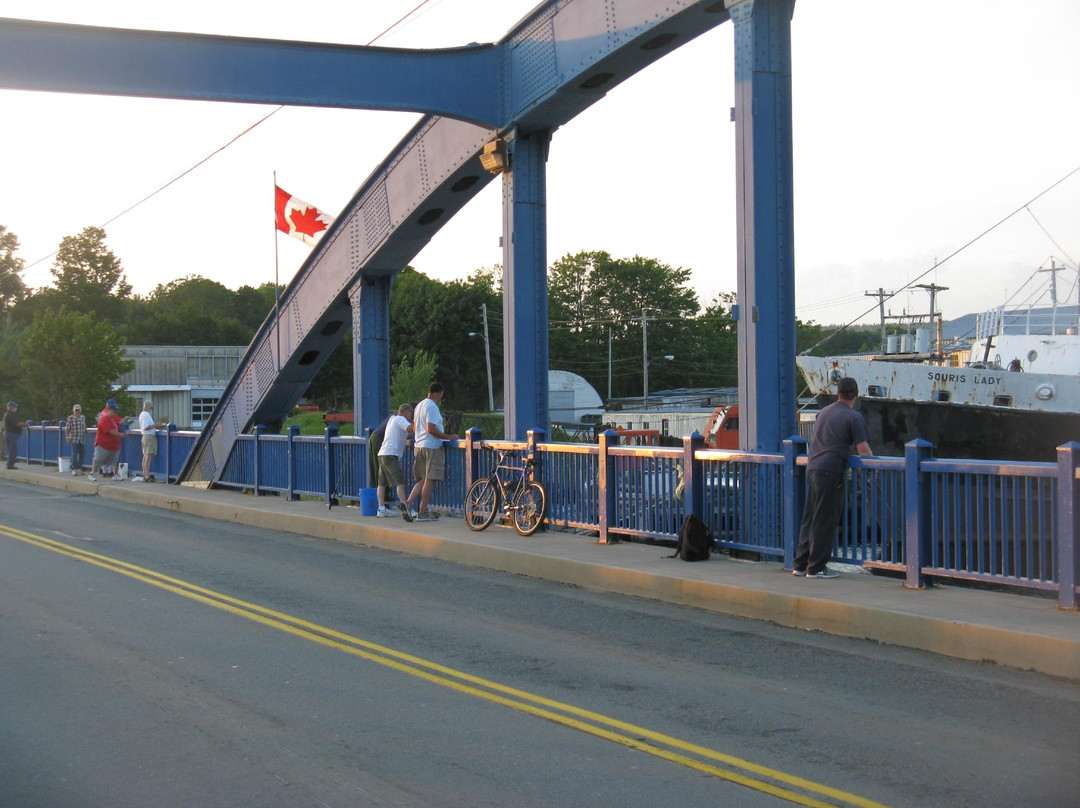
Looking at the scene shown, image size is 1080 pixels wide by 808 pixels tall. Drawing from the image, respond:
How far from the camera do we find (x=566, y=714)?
6242mm

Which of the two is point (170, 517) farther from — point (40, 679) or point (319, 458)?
point (40, 679)

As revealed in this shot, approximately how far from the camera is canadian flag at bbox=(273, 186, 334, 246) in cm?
2025

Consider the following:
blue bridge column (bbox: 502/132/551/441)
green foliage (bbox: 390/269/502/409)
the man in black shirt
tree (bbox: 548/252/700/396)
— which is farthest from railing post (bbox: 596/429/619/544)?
tree (bbox: 548/252/700/396)

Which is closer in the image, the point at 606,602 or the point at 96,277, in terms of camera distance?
the point at 606,602

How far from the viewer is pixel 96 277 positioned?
11150 cm

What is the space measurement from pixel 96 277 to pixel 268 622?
112713 mm

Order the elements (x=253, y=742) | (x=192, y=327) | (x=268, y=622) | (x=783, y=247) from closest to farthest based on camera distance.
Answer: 1. (x=253, y=742)
2. (x=268, y=622)
3. (x=783, y=247)
4. (x=192, y=327)

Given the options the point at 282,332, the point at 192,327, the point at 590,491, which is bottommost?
the point at 590,491

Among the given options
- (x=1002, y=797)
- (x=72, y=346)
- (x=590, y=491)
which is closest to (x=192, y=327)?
(x=72, y=346)

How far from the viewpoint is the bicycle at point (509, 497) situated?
13469mm

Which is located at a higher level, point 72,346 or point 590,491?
point 72,346

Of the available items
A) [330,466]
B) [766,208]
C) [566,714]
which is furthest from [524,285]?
[566,714]

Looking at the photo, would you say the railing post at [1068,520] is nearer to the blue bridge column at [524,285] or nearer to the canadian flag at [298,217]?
the blue bridge column at [524,285]

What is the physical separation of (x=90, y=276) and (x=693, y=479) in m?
112
